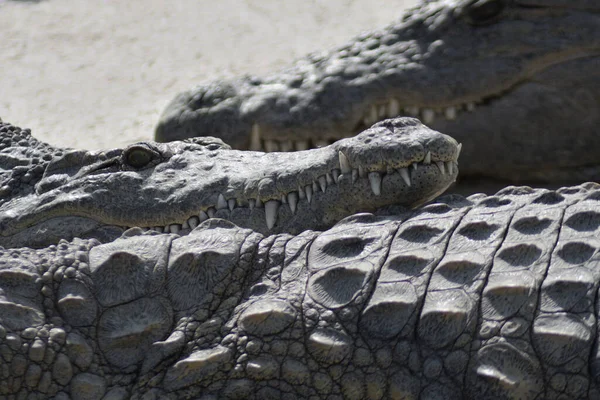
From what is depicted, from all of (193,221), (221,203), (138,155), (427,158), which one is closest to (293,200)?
(221,203)

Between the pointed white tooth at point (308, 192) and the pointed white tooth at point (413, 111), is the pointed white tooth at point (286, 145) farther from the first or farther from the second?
the pointed white tooth at point (308, 192)

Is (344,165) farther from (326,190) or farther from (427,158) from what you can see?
(427,158)

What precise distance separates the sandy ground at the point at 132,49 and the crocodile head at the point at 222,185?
7.46 feet

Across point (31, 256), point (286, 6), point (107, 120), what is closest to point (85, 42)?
point (286, 6)

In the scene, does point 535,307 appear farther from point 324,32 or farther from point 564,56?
point 324,32

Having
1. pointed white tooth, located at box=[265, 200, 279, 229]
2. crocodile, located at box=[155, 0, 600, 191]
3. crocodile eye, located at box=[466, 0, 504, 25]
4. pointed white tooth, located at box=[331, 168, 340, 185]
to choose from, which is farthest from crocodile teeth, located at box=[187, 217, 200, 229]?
crocodile eye, located at box=[466, 0, 504, 25]

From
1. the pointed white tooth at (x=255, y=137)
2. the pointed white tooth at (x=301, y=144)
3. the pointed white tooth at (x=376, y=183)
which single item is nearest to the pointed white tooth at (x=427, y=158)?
the pointed white tooth at (x=376, y=183)

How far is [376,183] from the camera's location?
2951 mm

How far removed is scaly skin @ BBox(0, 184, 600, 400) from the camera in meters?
1.91

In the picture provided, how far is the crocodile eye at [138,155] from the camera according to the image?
335cm

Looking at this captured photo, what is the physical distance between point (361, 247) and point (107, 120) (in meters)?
4.43

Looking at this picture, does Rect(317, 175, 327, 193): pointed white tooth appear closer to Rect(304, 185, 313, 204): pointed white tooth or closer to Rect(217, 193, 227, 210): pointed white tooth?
Rect(304, 185, 313, 204): pointed white tooth

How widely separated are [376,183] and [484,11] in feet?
6.72

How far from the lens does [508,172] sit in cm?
464
